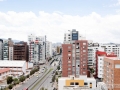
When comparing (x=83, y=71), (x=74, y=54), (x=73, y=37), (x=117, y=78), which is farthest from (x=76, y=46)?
(x=73, y=37)

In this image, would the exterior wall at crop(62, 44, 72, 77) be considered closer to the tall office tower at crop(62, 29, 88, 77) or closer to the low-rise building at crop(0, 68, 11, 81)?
the tall office tower at crop(62, 29, 88, 77)

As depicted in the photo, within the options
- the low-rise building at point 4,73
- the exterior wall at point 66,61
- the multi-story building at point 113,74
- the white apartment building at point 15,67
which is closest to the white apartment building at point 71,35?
the white apartment building at point 15,67

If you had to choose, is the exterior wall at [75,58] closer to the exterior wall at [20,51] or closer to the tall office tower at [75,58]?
the tall office tower at [75,58]

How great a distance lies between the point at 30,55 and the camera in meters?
43.2

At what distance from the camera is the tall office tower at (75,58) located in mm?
22859

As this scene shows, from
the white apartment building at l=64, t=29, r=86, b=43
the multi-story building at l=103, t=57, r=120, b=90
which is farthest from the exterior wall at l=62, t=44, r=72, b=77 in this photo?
the white apartment building at l=64, t=29, r=86, b=43

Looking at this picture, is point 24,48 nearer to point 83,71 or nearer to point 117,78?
point 83,71

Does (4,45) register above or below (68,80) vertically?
above

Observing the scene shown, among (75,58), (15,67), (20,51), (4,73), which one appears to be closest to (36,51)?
(20,51)

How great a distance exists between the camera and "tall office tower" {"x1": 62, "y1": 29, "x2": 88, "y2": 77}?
22859mm

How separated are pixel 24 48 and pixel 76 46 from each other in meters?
19.7

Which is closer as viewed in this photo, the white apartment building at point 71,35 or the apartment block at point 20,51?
the white apartment building at point 71,35

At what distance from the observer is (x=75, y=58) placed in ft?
75.6

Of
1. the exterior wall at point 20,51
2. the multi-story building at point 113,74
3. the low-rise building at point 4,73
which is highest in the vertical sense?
the exterior wall at point 20,51
